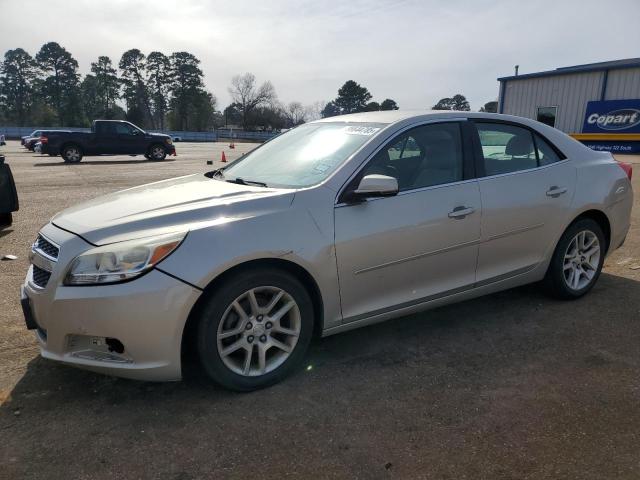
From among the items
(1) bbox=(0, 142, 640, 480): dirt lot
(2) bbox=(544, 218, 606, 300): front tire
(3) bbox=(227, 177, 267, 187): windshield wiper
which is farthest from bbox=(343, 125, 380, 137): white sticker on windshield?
(2) bbox=(544, 218, 606, 300): front tire

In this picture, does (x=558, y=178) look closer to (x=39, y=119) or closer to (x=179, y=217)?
(x=179, y=217)

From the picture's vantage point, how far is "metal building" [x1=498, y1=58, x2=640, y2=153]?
2339 cm

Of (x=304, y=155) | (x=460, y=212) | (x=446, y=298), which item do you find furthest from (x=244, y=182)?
(x=446, y=298)

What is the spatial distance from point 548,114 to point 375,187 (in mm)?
28125

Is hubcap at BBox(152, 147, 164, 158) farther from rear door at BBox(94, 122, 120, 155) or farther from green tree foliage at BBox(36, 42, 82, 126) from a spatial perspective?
green tree foliage at BBox(36, 42, 82, 126)

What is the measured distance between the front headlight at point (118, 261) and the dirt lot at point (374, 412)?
76 centimetres

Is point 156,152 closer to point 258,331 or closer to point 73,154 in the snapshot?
point 73,154

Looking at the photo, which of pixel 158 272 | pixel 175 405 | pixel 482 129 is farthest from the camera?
pixel 482 129

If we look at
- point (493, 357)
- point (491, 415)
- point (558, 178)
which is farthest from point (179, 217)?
point (558, 178)

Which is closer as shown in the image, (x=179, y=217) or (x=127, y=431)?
(x=127, y=431)

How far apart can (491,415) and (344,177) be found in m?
1.59

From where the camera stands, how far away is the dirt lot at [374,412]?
2.23 metres

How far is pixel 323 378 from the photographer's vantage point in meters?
2.99

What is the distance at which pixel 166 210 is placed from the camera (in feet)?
9.25
